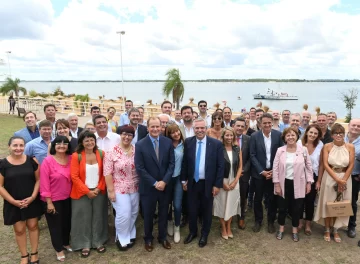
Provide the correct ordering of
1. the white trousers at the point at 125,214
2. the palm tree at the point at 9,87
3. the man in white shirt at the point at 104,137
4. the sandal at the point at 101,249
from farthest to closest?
the palm tree at the point at 9,87
the man in white shirt at the point at 104,137
the sandal at the point at 101,249
the white trousers at the point at 125,214

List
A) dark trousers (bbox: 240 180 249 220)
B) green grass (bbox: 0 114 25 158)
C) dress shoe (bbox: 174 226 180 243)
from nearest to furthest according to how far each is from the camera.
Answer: dress shoe (bbox: 174 226 180 243)
dark trousers (bbox: 240 180 249 220)
green grass (bbox: 0 114 25 158)

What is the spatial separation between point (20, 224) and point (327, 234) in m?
4.35

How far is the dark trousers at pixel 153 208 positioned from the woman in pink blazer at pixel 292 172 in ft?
5.50

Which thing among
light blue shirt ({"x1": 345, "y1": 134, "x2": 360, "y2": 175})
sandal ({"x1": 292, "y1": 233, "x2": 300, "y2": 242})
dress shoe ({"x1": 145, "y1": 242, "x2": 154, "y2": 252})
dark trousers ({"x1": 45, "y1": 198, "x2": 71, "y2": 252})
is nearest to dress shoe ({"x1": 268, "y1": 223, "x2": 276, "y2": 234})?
sandal ({"x1": 292, "y1": 233, "x2": 300, "y2": 242})

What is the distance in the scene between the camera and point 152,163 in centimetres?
340

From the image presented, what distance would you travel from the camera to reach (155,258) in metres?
3.49

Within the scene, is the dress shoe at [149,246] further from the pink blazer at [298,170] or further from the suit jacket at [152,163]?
the pink blazer at [298,170]

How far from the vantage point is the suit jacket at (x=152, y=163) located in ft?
11.0

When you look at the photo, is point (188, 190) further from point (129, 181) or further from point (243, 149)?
point (243, 149)

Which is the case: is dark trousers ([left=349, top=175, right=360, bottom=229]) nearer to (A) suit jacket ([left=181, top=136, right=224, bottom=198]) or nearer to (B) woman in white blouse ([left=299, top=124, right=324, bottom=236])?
(B) woman in white blouse ([left=299, top=124, right=324, bottom=236])

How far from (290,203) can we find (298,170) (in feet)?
1.89

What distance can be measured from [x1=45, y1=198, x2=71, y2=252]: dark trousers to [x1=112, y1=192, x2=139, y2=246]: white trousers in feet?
2.13

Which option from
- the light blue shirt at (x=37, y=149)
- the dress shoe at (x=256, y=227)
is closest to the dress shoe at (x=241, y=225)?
the dress shoe at (x=256, y=227)

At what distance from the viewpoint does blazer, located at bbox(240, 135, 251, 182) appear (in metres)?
4.10
